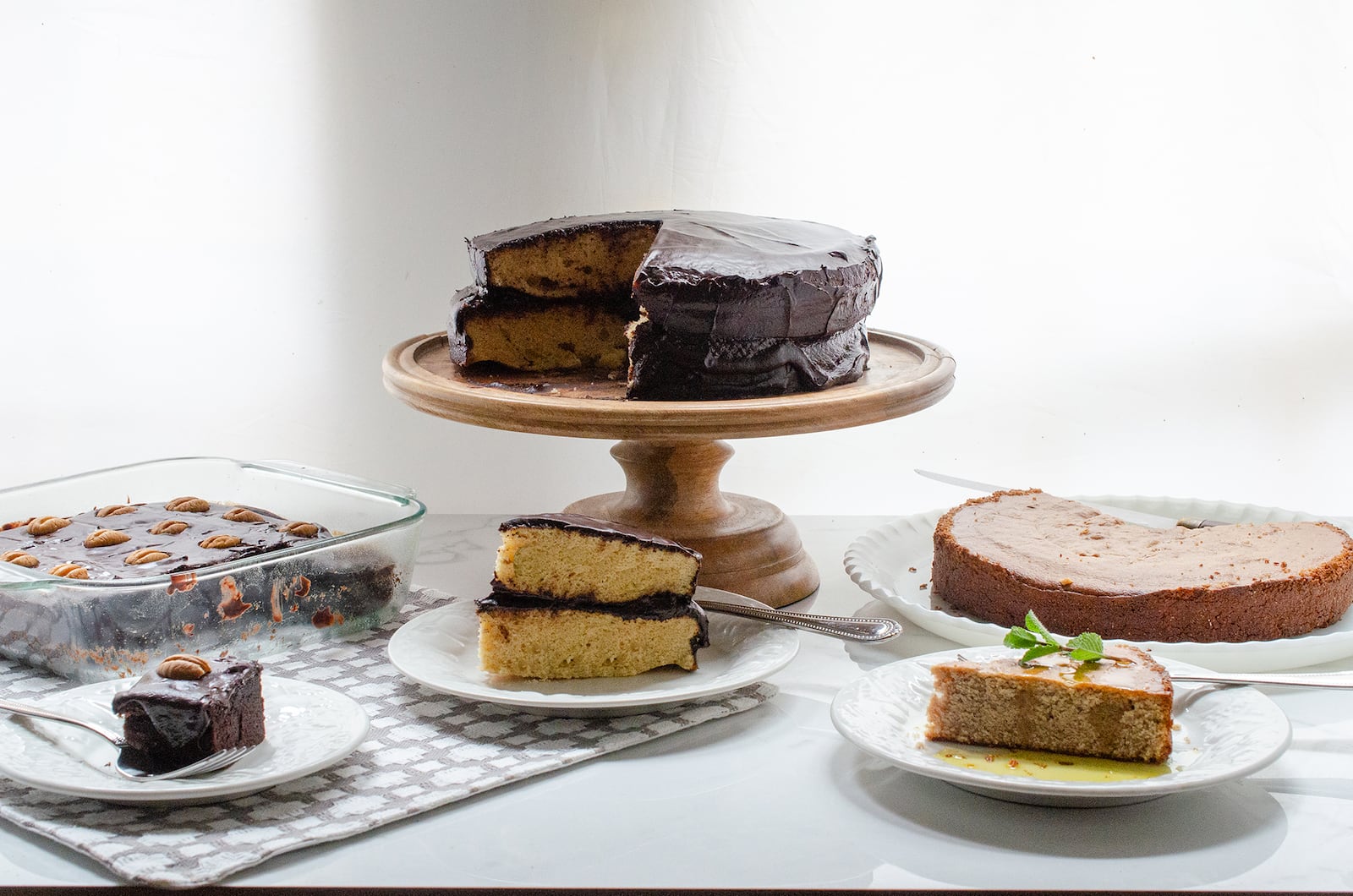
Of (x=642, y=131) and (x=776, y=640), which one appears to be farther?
(x=642, y=131)

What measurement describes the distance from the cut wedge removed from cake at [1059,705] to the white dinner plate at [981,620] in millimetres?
212

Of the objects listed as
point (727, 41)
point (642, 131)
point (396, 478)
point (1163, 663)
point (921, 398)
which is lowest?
point (396, 478)

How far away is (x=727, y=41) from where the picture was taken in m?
2.41

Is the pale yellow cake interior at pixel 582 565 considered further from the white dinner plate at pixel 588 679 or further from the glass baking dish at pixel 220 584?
the glass baking dish at pixel 220 584

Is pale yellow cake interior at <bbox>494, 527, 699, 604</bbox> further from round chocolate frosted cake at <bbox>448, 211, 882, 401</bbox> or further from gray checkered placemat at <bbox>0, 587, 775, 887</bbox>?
round chocolate frosted cake at <bbox>448, 211, 882, 401</bbox>

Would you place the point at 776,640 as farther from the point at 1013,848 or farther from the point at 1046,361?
the point at 1046,361

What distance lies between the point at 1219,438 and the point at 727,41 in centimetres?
129

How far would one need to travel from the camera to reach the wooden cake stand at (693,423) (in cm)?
158

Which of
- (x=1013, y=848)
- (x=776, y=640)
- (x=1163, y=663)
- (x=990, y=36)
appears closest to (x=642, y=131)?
(x=990, y=36)

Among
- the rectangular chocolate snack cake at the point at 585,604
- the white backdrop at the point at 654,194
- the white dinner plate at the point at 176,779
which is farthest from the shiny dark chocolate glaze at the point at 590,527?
the white backdrop at the point at 654,194

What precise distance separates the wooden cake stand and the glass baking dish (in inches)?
7.2

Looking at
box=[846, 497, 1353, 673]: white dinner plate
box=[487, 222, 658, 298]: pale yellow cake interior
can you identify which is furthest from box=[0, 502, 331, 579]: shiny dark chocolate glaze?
box=[846, 497, 1353, 673]: white dinner plate

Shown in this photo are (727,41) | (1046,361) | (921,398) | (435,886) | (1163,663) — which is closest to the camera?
(435,886)

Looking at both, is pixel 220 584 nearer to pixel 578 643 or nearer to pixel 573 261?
pixel 578 643
